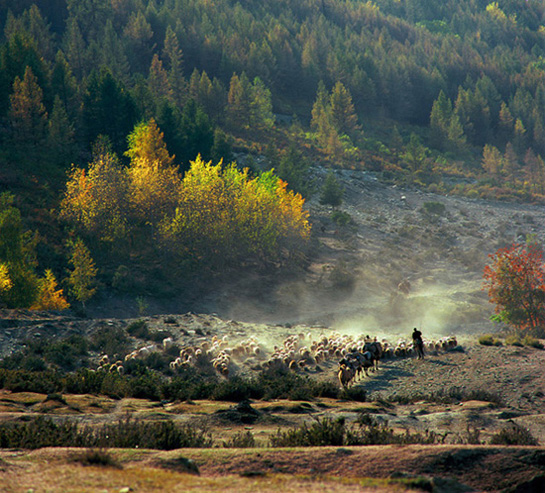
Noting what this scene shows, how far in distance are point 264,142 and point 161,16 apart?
5197cm

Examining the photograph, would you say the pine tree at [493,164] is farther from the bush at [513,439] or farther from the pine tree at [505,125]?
the bush at [513,439]

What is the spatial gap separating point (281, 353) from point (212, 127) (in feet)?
153

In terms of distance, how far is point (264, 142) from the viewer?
90125 millimetres

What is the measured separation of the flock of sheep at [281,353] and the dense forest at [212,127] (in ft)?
47.1

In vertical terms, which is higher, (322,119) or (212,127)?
(322,119)

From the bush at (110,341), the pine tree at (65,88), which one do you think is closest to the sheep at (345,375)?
the bush at (110,341)

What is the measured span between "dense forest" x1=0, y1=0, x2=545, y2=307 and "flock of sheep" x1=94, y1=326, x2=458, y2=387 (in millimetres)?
14362

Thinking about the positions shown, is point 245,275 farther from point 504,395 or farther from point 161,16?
point 161,16

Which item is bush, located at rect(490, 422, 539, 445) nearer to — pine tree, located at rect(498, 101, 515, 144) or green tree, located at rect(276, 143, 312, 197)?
green tree, located at rect(276, 143, 312, 197)

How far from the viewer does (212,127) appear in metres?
68.2

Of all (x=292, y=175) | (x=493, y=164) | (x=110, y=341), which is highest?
(x=493, y=164)

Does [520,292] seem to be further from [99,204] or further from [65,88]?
[65,88]

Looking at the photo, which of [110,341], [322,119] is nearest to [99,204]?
[110,341]

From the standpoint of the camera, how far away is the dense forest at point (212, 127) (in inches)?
1907
